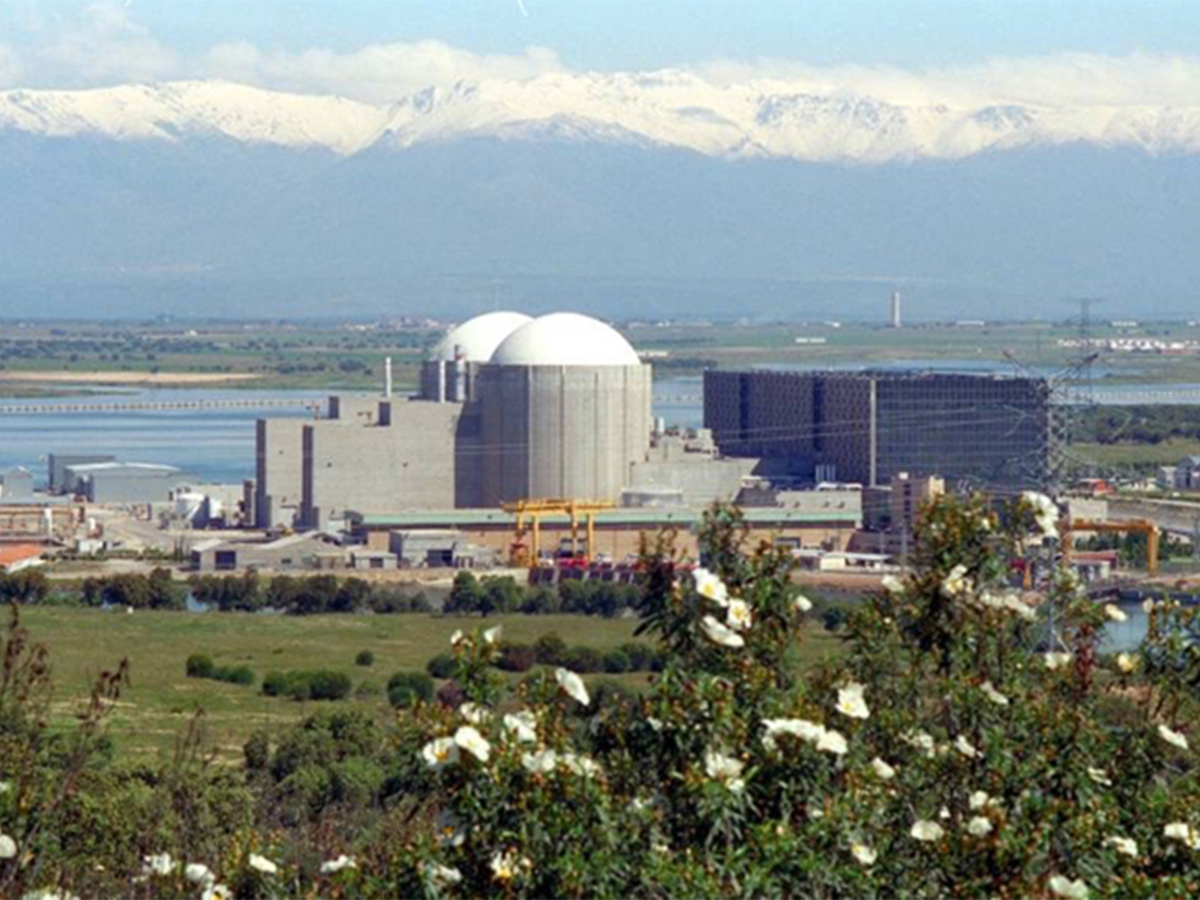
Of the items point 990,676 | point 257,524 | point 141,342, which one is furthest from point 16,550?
point 141,342

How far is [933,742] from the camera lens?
17.4 feet

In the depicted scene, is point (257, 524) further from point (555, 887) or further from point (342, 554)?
point (555, 887)

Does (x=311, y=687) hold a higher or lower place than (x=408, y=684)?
lower

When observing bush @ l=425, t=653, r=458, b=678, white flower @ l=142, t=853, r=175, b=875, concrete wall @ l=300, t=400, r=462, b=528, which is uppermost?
white flower @ l=142, t=853, r=175, b=875

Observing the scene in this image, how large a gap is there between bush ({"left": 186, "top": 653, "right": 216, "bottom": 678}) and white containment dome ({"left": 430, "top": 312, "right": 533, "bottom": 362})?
1631 centimetres

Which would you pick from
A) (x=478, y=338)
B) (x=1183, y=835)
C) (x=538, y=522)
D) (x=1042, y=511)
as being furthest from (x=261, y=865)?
(x=478, y=338)

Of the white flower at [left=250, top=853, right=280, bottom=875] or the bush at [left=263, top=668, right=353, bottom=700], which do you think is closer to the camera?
the white flower at [left=250, top=853, right=280, bottom=875]

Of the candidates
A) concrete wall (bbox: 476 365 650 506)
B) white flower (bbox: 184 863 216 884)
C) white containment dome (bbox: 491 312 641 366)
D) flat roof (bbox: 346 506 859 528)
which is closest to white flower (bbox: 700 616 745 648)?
white flower (bbox: 184 863 216 884)

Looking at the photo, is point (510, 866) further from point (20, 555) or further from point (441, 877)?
point (20, 555)

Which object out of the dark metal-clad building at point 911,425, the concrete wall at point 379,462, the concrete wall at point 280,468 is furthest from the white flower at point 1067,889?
the dark metal-clad building at point 911,425

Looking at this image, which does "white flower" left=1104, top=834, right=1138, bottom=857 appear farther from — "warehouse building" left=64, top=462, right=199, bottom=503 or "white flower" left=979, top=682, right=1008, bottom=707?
"warehouse building" left=64, top=462, right=199, bottom=503

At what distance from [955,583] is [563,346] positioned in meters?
33.8

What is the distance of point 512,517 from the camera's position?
37875mm

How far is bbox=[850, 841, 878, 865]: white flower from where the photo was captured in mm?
4668
